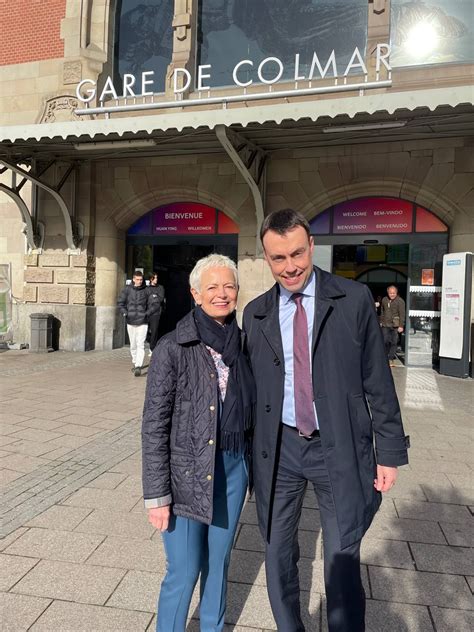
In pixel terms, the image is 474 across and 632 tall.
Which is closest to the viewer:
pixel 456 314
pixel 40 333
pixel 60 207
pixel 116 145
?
pixel 456 314

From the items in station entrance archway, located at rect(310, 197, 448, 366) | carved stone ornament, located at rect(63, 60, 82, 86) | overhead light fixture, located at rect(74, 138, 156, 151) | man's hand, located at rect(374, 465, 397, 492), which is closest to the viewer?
man's hand, located at rect(374, 465, 397, 492)

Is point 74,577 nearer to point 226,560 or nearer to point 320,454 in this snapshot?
point 226,560

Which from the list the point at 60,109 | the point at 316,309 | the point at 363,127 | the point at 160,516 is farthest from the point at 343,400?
the point at 60,109

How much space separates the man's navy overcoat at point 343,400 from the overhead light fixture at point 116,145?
26.3ft

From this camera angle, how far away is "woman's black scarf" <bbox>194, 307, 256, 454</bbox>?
1782mm

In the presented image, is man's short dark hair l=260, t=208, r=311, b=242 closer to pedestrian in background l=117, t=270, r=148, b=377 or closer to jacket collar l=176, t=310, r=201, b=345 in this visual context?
jacket collar l=176, t=310, r=201, b=345

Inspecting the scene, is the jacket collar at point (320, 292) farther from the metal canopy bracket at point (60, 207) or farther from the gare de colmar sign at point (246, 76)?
the metal canopy bracket at point (60, 207)

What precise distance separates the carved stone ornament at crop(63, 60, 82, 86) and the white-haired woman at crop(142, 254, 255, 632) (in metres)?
10.9

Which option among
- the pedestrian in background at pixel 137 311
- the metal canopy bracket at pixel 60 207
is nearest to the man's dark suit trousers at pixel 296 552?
the pedestrian in background at pixel 137 311

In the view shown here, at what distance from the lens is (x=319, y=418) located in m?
1.74

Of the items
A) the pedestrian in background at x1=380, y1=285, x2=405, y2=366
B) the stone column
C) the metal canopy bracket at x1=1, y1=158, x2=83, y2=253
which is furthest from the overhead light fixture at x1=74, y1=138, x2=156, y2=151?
the pedestrian in background at x1=380, y1=285, x2=405, y2=366

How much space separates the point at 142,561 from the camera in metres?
2.60

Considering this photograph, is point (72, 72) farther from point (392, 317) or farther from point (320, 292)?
point (320, 292)

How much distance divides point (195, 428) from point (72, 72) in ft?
37.3
